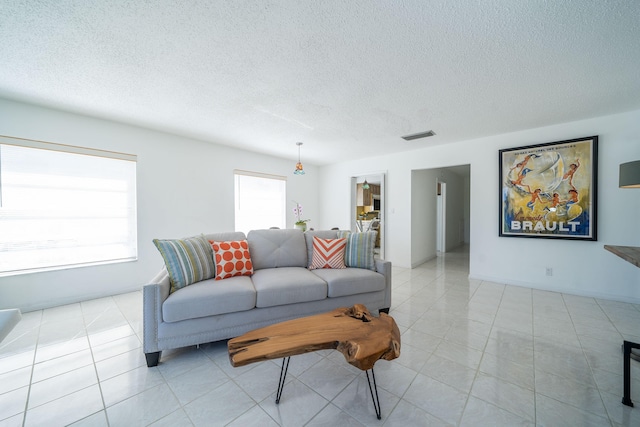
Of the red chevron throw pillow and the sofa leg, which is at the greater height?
the red chevron throw pillow

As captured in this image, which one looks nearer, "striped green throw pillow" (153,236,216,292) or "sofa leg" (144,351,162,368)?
"sofa leg" (144,351,162,368)

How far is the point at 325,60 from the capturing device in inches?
74.5

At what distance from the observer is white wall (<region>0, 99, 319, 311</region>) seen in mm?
2670

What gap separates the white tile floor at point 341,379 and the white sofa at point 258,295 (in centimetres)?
24

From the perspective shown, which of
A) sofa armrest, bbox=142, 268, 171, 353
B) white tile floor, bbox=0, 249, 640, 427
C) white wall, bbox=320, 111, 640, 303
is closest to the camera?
white tile floor, bbox=0, 249, 640, 427

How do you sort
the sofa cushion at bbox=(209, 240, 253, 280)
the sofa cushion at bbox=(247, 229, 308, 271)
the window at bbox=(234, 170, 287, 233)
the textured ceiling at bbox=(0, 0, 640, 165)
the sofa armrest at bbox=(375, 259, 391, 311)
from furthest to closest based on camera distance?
the window at bbox=(234, 170, 287, 233)
the sofa cushion at bbox=(247, 229, 308, 271)
the sofa armrest at bbox=(375, 259, 391, 311)
the sofa cushion at bbox=(209, 240, 253, 280)
the textured ceiling at bbox=(0, 0, 640, 165)

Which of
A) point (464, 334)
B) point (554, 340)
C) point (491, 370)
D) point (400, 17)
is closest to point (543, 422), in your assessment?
point (491, 370)

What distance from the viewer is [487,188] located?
3787 millimetres

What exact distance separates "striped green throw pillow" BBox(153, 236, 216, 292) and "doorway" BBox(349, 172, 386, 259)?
3.18m

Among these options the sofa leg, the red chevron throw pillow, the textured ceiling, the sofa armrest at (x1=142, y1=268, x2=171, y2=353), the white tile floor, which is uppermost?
the textured ceiling

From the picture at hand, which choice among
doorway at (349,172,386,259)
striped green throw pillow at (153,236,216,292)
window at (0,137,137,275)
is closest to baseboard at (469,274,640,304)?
doorway at (349,172,386,259)

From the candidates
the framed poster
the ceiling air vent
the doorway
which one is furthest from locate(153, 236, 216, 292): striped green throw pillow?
the framed poster

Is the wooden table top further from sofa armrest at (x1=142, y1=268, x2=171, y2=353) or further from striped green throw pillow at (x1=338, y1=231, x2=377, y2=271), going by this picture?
striped green throw pillow at (x1=338, y1=231, x2=377, y2=271)

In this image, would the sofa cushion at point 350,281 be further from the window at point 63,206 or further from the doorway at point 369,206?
the window at point 63,206
